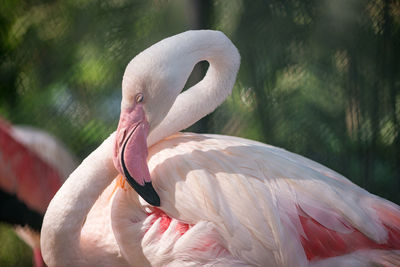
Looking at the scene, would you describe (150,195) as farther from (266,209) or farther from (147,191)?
(266,209)

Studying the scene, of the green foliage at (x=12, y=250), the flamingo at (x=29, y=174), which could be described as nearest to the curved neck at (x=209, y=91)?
the flamingo at (x=29, y=174)

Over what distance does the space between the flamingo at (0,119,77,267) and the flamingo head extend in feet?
1.83

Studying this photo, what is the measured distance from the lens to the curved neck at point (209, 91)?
125 cm

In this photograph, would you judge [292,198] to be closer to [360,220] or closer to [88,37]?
[360,220]

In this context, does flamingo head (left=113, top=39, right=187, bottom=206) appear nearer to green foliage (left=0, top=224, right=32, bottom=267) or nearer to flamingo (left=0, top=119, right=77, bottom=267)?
flamingo (left=0, top=119, right=77, bottom=267)

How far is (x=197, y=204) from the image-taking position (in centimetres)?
113

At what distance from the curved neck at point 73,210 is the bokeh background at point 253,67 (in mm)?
370

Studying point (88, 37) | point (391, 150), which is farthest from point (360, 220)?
point (88, 37)

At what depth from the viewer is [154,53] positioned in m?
1.10

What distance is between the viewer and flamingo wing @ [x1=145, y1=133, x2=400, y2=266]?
109 centimetres

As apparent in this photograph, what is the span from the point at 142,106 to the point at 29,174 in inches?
27.0

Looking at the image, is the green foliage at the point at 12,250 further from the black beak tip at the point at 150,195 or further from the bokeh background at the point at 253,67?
the black beak tip at the point at 150,195

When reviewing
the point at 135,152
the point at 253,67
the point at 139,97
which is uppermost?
the point at 139,97

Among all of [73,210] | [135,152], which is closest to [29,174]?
[73,210]
